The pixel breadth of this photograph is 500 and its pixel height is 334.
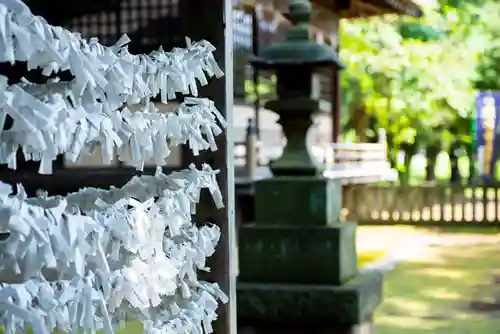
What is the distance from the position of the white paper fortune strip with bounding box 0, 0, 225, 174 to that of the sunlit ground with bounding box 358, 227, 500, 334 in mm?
5546

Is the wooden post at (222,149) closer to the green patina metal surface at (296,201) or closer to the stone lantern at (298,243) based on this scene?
the stone lantern at (298,243)

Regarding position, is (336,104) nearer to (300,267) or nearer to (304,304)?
(300,267)

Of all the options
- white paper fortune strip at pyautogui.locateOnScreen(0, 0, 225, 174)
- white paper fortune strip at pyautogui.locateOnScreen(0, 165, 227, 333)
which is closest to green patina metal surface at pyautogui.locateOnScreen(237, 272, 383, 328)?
white paper fortune strip at pyautogui.locateOnScreen(0, 165, 227, 333)

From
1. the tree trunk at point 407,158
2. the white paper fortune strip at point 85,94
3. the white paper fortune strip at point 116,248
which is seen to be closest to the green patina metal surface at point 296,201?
the white paper fortune strip at point 116,248

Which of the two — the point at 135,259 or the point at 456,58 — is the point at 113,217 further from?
the point at 456,58

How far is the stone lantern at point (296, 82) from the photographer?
513 cm

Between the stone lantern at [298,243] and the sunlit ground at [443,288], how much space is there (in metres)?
2.10

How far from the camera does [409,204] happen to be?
16250mm

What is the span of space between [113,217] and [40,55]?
35 centimetres

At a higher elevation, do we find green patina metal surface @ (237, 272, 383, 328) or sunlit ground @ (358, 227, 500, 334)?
green patina metal surface @ (237, 272, 383, 328)

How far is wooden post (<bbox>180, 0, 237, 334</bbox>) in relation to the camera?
203 cm

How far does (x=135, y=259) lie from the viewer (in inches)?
58.6

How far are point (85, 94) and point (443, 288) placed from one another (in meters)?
8.31

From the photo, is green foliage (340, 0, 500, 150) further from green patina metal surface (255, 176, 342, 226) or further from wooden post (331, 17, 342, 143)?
green patina metal surface (255, 176, 342, 226)
